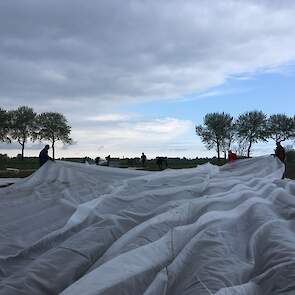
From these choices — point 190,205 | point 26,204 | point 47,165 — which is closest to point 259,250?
point 190,205

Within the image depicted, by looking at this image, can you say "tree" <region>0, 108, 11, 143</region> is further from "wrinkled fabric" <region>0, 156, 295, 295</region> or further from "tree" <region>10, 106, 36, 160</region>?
"wrinkled fabric" <region>0, 156, 295, 295</region>

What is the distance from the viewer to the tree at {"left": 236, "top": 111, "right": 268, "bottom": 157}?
76312mm

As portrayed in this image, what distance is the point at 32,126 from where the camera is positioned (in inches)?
3462

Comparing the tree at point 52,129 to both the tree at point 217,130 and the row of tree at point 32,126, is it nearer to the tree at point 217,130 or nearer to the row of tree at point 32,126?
the row of tree at point 32,126

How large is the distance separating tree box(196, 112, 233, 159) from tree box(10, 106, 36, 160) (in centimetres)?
2951

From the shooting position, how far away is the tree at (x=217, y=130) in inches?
3206

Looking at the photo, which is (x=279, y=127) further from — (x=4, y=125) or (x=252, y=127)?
(x=4, y=125)

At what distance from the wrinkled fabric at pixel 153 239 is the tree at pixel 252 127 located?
6934 centimetres

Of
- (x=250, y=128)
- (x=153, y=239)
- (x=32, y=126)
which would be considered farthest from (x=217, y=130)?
(x=153, y=239)

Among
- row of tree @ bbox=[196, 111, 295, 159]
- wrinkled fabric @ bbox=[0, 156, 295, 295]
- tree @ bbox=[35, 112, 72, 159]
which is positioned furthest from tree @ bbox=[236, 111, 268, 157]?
wrinkled fabric @ bbox=[0, 156, 295, 295]

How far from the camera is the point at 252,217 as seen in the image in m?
5.24

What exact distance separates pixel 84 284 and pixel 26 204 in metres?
4.71

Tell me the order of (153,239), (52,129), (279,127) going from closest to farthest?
(153,239), (279,127), (52,129)

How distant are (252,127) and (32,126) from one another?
38227mm
